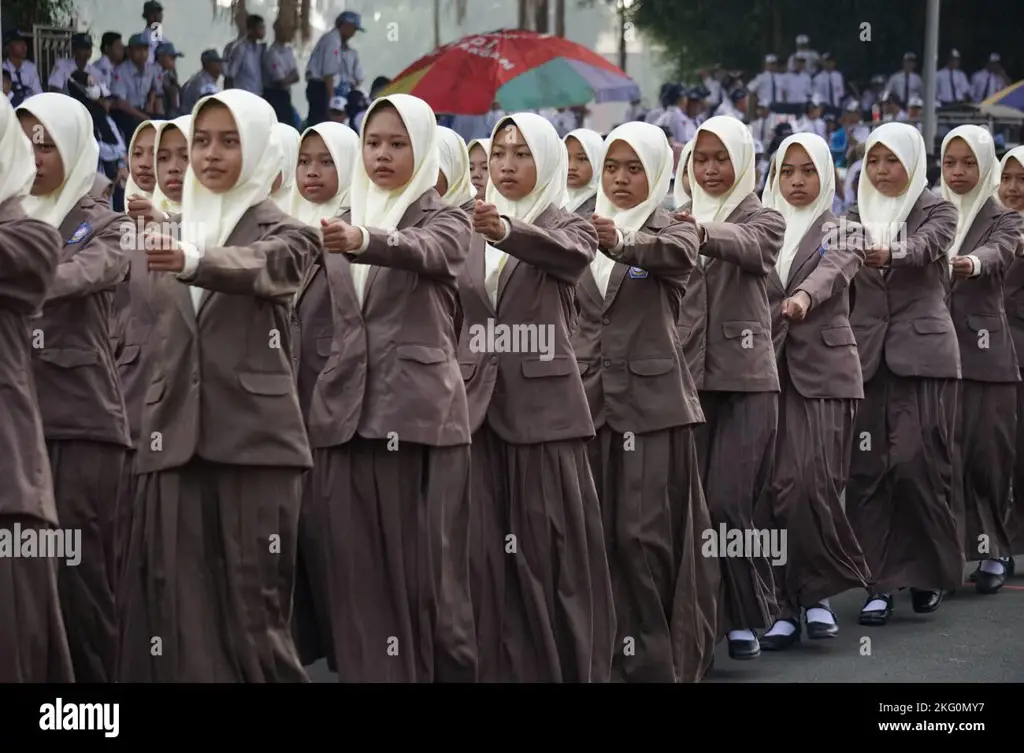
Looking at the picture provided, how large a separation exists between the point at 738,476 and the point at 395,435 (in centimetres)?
250

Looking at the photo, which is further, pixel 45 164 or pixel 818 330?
pixel 818 330

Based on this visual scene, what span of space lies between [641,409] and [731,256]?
861 mm

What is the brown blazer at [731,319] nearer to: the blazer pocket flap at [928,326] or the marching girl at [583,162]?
the marching girl at [583,162]

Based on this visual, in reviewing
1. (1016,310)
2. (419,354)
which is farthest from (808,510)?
(419,354)

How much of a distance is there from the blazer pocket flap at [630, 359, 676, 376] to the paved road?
1.36 m

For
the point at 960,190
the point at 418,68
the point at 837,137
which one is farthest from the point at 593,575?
the point at 837,137

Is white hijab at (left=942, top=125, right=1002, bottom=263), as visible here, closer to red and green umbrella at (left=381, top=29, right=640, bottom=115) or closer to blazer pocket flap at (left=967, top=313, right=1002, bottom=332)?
blazer pocket flap at (left=967, top=313, right=1002, bottom=332)

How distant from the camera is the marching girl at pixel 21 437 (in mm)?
5664

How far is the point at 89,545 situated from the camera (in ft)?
24.3

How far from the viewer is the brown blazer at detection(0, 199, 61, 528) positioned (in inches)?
222

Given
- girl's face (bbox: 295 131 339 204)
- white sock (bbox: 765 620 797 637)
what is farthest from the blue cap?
white sock (bbox: 765 620 797 637)

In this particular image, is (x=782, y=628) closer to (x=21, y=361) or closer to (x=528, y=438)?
(x=528, y=438)

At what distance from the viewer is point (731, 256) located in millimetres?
8562

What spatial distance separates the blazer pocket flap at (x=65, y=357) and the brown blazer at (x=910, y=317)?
4381 mm
